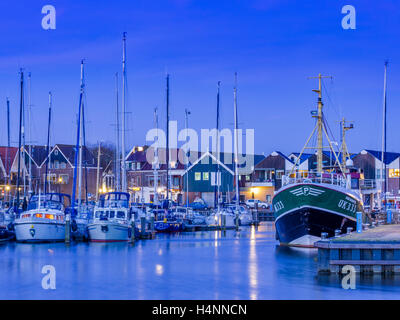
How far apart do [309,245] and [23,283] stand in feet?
65.0

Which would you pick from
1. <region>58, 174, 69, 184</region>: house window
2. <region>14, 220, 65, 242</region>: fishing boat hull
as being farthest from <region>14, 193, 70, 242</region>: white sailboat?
<region>58, 174, 69, 184</region>: house window

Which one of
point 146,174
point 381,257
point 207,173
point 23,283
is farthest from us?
point 146,174

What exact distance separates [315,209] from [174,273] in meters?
11.3

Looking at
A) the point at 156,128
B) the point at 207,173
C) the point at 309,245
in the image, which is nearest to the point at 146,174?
the point at 207,173

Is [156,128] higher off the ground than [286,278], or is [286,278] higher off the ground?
[156,128]

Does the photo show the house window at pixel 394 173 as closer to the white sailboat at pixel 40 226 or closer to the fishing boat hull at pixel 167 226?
the fishing boat hull at pixel 167 226

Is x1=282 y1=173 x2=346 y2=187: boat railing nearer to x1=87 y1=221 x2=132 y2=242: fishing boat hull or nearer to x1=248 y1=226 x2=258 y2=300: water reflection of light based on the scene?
x1=248 y1=226 x2=258 y2=300: water reflection of light

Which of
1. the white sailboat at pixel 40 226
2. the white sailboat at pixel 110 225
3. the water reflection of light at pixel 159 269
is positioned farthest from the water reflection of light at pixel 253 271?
the white sailboat at pixel 40 226

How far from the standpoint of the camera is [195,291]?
30.9 metres

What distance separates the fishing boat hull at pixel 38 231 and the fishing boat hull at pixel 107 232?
9.13 feet

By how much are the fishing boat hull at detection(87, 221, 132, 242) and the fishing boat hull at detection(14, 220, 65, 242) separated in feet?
9.13

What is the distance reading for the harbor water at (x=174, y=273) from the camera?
97.4 feet

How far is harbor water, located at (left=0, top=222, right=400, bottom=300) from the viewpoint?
2969cm
